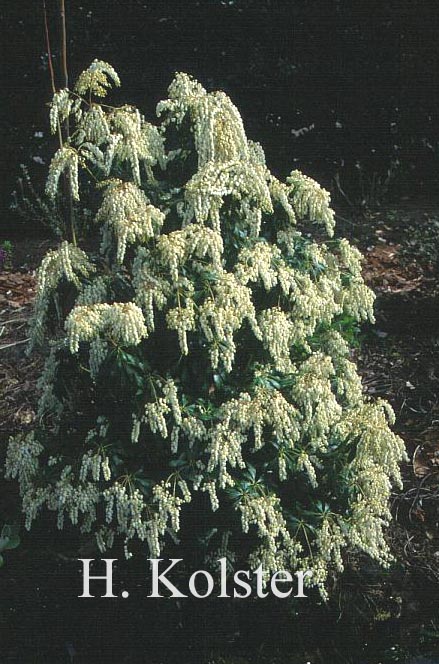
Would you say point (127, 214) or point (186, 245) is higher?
point (127, 214)

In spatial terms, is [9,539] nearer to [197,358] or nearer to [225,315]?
[197,358]

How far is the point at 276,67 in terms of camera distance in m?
6.12

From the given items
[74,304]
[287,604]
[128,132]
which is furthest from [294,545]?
[128,132]

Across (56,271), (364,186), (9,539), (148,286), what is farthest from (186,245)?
(364,186)

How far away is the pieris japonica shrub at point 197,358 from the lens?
2768mm

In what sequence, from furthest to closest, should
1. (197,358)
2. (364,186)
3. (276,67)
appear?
(364,186) < (276,67) < (197,358)

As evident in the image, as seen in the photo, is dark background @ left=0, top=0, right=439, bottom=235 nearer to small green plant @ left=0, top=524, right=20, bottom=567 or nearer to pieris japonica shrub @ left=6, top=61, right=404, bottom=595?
pieris japonica shrub @ left=6, top=61, right=404, bottom=595

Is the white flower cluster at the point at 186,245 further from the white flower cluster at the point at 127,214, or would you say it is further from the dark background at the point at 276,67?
the dark background at the point at 276,67

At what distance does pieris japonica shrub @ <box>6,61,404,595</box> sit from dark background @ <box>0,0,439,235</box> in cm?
286

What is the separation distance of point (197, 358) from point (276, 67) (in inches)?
148

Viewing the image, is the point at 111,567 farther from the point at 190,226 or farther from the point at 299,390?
the point at 190,226

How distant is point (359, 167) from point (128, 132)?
12.9ft

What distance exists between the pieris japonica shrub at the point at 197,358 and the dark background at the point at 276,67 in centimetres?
286

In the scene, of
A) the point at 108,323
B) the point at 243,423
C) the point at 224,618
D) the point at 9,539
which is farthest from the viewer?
the point at 224,618
